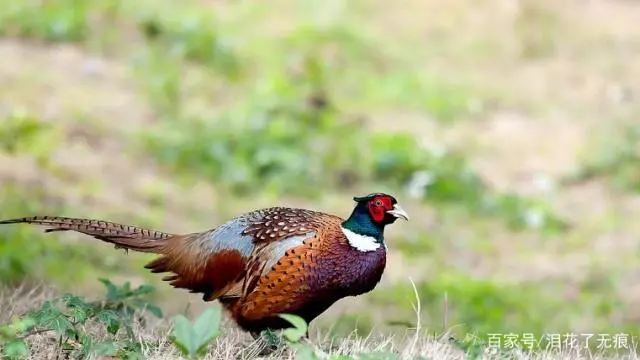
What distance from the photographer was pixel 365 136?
11.4m

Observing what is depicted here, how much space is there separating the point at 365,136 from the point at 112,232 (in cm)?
673

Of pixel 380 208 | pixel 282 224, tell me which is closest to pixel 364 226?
pixel 380 208

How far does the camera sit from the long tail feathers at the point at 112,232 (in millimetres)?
4723

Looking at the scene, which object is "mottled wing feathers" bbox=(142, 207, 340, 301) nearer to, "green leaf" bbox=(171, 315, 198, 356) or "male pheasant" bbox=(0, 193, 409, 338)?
"male pheasant" bbox=(0, 193, 409, 338)

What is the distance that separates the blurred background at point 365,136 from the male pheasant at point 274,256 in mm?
2143

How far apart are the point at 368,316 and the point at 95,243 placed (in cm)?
231

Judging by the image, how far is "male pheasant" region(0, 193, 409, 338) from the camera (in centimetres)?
453

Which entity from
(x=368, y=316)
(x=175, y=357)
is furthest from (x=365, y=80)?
(x=175, y=357)

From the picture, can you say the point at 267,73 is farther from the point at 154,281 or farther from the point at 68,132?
the point at 154,281

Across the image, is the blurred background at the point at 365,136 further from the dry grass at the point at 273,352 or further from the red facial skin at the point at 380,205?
the red facial skin at the point at 380,205

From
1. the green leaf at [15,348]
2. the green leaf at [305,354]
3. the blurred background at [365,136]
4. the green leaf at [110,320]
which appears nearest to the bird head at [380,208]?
the green leaf at [305,354]

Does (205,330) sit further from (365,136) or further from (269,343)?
(365,136)

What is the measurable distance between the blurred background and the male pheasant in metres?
2.14

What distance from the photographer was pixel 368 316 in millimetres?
7750
